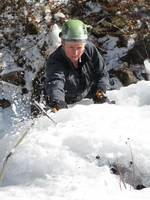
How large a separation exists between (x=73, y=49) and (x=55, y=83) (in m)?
0.38

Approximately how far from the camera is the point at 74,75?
224 inches

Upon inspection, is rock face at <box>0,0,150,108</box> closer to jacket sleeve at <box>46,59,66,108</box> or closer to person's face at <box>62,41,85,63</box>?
jacket sleeve at <box>46,59,66,108</box>

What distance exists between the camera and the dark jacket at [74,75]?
540cm

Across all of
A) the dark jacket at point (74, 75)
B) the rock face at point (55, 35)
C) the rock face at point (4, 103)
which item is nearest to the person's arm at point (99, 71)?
the dark jacket at point (74, 75)

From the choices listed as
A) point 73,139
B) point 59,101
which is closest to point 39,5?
point 59,101

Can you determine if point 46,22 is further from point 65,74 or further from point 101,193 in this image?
point 101,193

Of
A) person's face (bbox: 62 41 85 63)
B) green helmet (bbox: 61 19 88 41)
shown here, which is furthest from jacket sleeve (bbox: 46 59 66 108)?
green helmet (bbox: 61 19 88 41)

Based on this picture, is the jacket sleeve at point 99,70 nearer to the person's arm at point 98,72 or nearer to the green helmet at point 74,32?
the person's arm at point 98,72

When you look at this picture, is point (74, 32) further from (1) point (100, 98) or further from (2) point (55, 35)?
(2) point (55, 35)

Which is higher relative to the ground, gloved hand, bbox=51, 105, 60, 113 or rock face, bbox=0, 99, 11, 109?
gloved hand, bbox=51, 105, 60, 113

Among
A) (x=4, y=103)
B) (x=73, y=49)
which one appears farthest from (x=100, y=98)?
(x=4, y=103)

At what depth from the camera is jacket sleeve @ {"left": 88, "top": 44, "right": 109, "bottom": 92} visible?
5707mm

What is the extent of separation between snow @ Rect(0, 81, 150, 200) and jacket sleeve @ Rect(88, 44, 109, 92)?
1.16 meters

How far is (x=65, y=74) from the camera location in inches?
221
